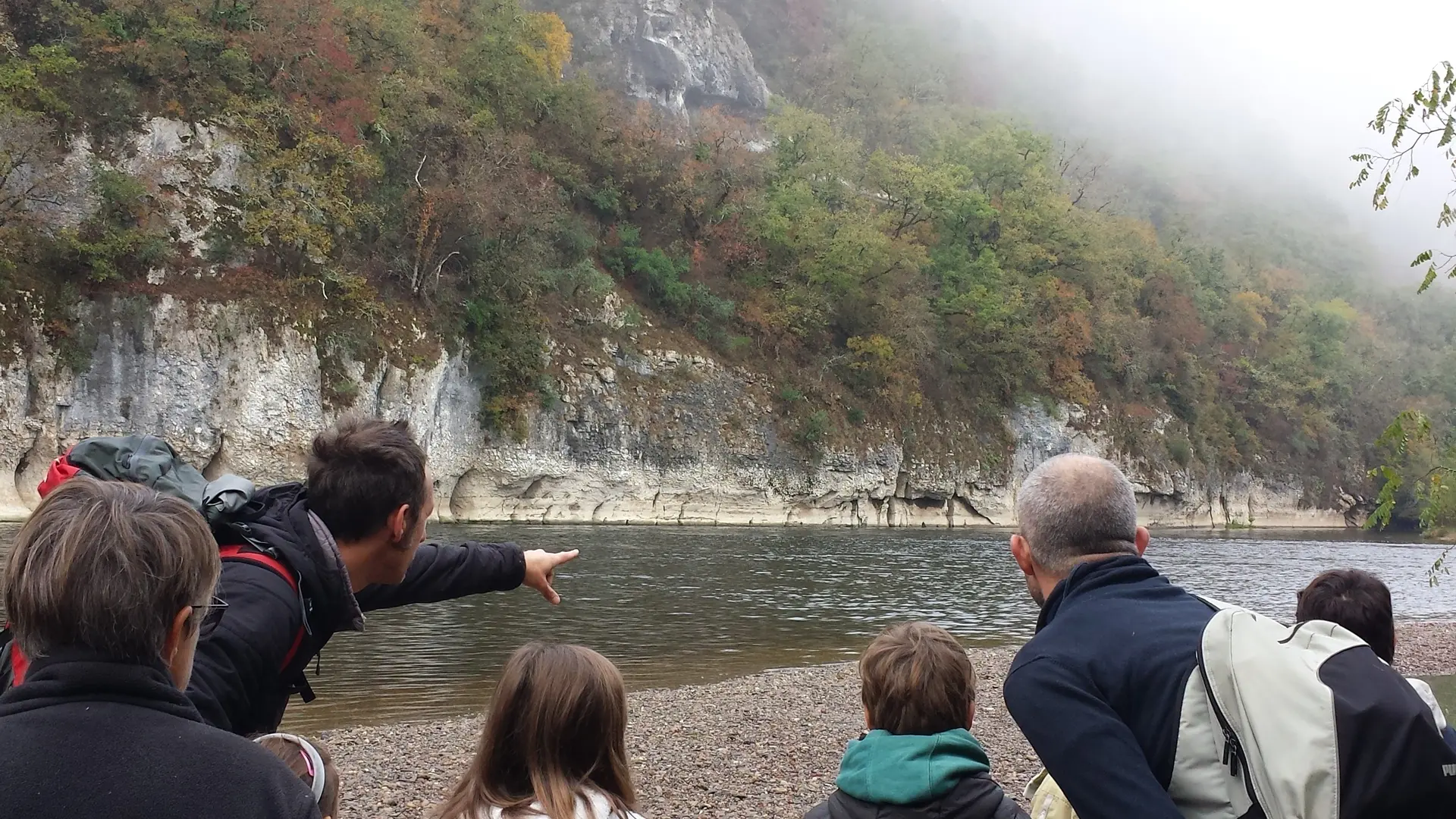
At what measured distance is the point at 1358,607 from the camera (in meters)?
3.58

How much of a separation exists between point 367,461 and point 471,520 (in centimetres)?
3702

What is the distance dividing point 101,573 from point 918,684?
213cm

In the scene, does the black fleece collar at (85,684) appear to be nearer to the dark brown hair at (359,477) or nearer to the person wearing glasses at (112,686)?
the person wearing glasses at (112,686)

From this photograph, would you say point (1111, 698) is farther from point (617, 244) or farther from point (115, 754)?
point (617, 244)

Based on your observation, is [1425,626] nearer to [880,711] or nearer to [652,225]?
[880,711]

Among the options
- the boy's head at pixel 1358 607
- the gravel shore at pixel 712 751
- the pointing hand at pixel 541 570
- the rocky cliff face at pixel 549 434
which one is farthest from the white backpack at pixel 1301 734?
the rocky cliff face at pixel 549 434

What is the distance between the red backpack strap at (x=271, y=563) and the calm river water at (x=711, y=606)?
8143 millimetres

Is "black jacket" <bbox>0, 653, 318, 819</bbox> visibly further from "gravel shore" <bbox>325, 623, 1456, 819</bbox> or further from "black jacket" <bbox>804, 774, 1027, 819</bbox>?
"gravel shore" <bbox>325, 623, 1456, 819</bbox>

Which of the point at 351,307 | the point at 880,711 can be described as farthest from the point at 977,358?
the point at 880,711

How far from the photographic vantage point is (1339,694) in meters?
1.83

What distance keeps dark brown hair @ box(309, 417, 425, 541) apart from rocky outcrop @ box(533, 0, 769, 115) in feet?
256

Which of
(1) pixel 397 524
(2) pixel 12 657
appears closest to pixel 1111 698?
(1) pixel 397 524

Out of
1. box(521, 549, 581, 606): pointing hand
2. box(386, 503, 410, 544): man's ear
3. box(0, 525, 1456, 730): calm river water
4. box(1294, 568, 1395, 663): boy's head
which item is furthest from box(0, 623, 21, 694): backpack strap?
box(0, 525, 1456, 730): calm river water

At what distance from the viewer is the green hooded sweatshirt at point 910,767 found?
2740 mm
